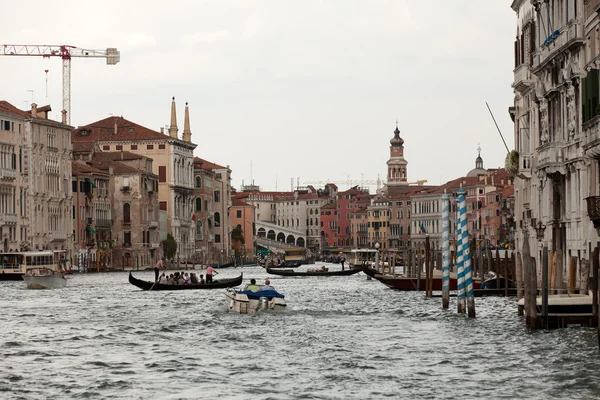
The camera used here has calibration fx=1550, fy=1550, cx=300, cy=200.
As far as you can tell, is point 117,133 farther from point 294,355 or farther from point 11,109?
point 294,355

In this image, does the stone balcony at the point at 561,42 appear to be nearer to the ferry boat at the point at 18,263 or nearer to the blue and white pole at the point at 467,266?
the blue and white pole at the point at 467,266

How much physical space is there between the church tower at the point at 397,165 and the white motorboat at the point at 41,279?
5067 inches

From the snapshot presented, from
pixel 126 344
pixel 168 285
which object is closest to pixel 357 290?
pixel 168 285

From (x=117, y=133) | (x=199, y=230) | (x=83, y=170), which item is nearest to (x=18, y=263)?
(x=83, y=170)

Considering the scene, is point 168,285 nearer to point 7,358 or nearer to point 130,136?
point 7,358

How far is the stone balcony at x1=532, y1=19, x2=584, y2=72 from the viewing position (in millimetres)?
32350

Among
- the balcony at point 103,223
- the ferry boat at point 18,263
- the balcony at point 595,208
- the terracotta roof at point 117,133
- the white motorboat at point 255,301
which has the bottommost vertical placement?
the white motorboat at point 255,301

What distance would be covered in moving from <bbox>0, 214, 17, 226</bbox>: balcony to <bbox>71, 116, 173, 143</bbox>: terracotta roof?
36.0 meters

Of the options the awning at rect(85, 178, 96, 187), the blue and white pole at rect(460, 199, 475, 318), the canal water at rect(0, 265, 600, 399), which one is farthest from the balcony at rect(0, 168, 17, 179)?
the blue and white pole at rect(460, 199, 475, 318)

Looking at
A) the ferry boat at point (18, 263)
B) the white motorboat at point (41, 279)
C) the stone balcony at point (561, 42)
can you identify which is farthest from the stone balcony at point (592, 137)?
the ferry boat at point (18, 263)

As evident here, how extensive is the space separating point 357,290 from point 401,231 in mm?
97070

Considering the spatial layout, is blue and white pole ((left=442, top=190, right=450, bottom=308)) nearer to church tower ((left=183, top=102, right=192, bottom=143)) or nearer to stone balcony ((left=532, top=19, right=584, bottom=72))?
stone balcony ((left=532, top=19, right=584, bottom=72))

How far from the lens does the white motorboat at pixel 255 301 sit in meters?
35.5

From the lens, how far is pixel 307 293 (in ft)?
168
